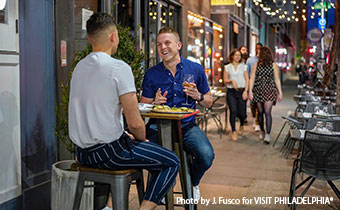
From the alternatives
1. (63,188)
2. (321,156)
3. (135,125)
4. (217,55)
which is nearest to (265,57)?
(321,156)

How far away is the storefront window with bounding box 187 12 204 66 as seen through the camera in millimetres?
13297

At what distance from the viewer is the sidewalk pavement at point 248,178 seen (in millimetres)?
5414

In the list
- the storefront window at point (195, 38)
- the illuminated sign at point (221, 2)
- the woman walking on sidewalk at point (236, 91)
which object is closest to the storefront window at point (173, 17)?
the storefront window at point (195, 38)

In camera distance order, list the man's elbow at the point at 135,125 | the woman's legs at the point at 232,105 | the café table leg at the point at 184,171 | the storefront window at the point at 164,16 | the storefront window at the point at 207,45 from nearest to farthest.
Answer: the man's elbow at the point at 135,125 < the café table leg at the point at 184,171 < the woman's legs at the point at 232,105 < the storefront window at the point at 164,16 < the storefront window at the point at 207,45

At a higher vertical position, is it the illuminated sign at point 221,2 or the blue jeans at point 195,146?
the illuminated sign at point 221,2

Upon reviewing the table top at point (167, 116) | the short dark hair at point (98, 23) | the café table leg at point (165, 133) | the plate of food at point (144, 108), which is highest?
the short dark hair at point (98, 23)

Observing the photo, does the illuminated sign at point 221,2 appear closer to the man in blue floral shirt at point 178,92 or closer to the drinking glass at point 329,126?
the drinking glass at point 329,126

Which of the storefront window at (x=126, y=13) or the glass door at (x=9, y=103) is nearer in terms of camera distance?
the glass door at (x=9, y=103)

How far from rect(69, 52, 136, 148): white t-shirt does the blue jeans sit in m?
1.09

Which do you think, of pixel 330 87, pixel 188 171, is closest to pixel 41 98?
pixel 188 171

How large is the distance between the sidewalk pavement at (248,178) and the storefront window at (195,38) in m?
4.25

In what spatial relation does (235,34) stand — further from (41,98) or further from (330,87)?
(41,98)

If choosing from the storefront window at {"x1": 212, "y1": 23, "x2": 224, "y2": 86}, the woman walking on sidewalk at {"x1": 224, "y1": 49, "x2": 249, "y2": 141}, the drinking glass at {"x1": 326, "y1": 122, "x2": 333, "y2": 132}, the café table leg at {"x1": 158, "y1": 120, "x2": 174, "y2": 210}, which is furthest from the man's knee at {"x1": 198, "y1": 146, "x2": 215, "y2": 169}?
the storefront window at {"x1": 212, "y1": 23, "x2": 224, "y2": 86}

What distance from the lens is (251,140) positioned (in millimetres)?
10062
